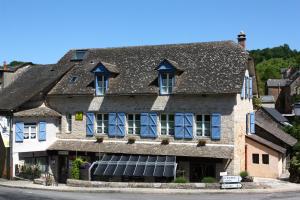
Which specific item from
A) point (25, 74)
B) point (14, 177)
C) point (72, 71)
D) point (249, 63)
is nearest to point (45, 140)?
point (14, 177)

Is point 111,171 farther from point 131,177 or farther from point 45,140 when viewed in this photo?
point 45,140

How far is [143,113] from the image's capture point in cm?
3247

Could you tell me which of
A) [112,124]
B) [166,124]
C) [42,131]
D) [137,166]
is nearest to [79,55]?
Result: [42,131]

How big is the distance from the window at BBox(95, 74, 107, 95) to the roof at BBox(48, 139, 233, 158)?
3.68 metres

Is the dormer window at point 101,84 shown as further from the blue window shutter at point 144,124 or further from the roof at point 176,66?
the blue window shutter at point 144,124

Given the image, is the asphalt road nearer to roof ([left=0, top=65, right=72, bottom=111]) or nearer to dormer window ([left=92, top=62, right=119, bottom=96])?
roof ([left=0, top=65, right=72, bottom=111])

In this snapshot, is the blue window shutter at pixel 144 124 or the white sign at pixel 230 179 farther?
the blue window shutter at pixel 144 124

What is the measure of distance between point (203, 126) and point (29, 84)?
50.0 ft

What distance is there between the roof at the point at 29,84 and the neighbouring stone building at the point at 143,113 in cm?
15

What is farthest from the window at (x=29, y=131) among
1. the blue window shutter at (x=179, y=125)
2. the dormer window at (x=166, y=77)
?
the blue window shutter at (x=179, y=125)

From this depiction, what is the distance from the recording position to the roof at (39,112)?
109 ft

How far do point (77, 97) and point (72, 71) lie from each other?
3278mm

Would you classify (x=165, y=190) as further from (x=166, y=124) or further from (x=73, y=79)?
Answer: (x=73, y=79)

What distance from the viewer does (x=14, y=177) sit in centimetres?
3378
